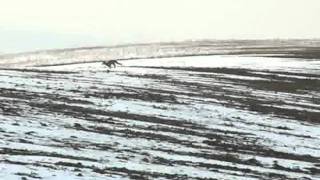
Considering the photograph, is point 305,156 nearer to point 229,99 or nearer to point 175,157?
point 175,157

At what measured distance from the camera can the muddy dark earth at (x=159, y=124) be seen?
69.9ft

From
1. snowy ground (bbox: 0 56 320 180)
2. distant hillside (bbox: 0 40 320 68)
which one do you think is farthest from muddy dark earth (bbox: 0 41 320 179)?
distant hillside (bbox: 0 40 320 68)

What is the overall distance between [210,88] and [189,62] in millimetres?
13437

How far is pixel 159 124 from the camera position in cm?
2859

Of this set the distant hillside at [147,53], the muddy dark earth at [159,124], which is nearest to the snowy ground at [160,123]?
the muddy dark earth at [159,124]

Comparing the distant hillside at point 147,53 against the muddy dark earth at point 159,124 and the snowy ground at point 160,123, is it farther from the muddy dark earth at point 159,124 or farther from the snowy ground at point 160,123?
the muddy dark earth at point 159,124

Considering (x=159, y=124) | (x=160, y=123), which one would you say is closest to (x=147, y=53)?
(x=160, y=123)

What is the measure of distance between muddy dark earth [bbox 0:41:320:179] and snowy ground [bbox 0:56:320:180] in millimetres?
42

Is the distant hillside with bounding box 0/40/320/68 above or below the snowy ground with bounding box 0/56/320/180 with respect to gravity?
above

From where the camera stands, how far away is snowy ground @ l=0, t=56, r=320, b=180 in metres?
21.3

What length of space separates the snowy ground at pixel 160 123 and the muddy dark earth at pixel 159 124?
0.04 metres

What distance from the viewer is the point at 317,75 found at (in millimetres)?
45656

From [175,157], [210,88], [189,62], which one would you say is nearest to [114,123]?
[175,157]

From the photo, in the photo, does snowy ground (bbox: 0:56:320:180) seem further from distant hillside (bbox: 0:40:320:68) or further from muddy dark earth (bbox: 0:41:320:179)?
distant hillside (bbox: 0:40:320:68)
